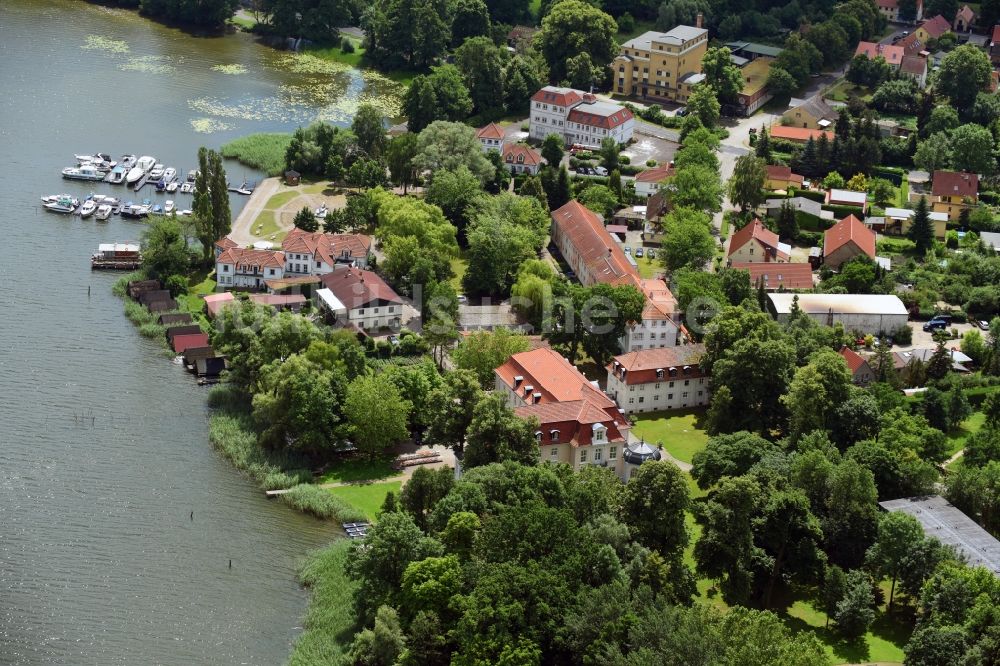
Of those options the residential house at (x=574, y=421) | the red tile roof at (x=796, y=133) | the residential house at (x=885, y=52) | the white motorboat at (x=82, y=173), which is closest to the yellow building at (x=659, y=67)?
the red tile roof at (x=796, y=133)

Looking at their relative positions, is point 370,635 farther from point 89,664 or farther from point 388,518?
point 89,664

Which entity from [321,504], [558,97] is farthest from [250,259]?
[558,97]

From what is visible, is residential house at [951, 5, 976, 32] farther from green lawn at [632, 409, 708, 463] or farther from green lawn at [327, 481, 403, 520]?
green lawn at [327, 481, 403, 520]

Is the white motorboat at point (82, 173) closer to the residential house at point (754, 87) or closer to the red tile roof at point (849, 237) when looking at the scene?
the red tile roof at point (849, 237)

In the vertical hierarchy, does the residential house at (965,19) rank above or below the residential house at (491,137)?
above

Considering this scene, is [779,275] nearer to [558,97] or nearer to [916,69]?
[558,97]

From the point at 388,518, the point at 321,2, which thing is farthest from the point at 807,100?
the point at 388,518
